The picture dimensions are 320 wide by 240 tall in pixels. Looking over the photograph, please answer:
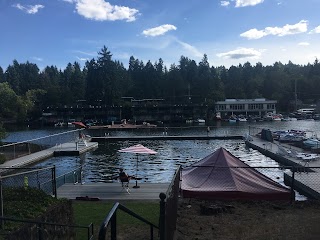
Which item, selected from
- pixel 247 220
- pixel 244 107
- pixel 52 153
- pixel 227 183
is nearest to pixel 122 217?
pixel 247 220

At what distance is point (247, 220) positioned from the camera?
11.9 m

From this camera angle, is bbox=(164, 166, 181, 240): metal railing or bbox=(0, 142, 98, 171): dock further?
bbox=(0, 142, 98, 171): dock

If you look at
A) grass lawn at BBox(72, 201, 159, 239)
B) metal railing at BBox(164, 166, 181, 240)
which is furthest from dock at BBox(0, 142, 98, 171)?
metal railing at BBox(164, 166, 181, 240)

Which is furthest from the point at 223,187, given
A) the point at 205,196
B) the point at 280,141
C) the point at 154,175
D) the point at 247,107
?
the point at 247,107

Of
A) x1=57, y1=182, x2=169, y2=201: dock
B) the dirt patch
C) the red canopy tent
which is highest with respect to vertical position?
the red canopy tent

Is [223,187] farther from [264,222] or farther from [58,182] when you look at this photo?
[58,182]

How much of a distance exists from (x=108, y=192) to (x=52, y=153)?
75.6 ft

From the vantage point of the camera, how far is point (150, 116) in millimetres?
124875

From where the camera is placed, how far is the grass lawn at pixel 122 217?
10.5m

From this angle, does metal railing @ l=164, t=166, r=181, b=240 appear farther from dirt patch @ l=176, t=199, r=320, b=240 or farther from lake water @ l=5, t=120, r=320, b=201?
lake water @ l=5, t=120, r=320, b=201

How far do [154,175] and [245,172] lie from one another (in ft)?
43.3

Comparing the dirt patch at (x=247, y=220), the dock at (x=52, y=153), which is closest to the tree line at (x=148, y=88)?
the dock at (x=52, y=153)

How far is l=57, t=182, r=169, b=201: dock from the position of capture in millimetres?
A: 16672

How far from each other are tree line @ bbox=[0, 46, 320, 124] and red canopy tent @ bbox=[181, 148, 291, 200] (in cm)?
11977
